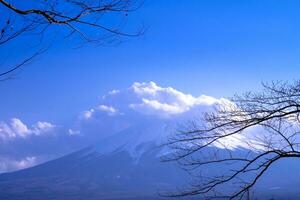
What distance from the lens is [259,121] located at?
6.59 metres

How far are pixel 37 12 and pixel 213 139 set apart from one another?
9.66ft

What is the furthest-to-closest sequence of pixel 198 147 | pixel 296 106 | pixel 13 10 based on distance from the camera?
pixel 198 147 < pixel 296 106 < pixel 13 10

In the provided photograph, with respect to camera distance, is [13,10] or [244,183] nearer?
[13,10]

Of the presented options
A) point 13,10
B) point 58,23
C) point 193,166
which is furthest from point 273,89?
point 13,10

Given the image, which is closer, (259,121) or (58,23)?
(58,23)

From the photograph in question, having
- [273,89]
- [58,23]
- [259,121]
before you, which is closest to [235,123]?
[259,121]

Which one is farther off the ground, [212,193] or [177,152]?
[177,152]

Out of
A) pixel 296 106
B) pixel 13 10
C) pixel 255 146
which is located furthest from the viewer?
pixel 255 146

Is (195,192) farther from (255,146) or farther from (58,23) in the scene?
(58,23)

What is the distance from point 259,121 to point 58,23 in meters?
2.93

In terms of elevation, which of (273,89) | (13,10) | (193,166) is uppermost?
(13,10)

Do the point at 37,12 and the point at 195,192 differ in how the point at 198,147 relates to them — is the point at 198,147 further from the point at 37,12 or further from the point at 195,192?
the point at 37,12

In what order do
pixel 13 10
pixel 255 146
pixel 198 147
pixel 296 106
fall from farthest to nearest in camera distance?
pixel 255 146 → pixel 198 147 → pixel 296 106 → pixel 13 10

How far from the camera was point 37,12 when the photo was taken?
5375 millimetres
